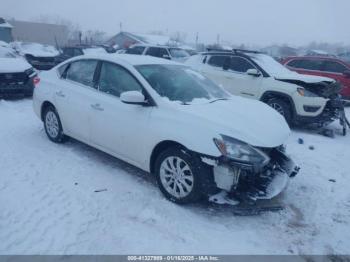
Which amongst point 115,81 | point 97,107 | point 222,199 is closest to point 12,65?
point 97,107

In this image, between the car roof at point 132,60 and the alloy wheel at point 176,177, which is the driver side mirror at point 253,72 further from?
the alloy wheel at point 176,177

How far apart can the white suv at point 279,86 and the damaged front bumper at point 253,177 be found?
154 inches

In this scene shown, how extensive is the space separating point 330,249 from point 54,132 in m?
4.77

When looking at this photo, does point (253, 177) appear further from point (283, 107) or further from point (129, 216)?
point (283, 107)

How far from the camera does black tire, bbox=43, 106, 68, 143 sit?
5.57m

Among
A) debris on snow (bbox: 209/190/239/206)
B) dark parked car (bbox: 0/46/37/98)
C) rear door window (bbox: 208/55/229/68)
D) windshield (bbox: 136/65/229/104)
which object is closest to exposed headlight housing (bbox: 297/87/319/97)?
rear door window (bbox: 208/55/229/68)

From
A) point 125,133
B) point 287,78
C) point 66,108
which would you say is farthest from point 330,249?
point 287,78

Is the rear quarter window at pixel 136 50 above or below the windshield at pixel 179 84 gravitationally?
below

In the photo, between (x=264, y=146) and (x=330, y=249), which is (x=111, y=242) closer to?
(x=264, y=146)

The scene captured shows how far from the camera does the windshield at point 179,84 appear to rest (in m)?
4.30

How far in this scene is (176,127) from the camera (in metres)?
3.77

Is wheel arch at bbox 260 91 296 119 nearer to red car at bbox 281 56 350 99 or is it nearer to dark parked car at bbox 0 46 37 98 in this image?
red car at bbox 281 56 350 99

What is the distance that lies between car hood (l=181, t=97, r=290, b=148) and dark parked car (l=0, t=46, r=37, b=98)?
6.55 meters

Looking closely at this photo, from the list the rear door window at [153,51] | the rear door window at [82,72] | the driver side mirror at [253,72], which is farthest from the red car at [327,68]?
the rear door window at [82,72]
